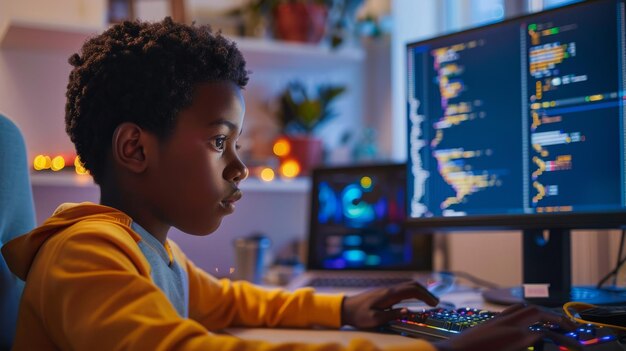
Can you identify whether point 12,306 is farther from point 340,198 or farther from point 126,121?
point 340,198

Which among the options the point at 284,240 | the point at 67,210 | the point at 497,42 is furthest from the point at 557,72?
the point at 284,240

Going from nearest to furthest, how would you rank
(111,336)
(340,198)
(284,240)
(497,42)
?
(111,336), (497,42), (340,198), (284,240)

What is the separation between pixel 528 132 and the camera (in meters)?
A: 1.14

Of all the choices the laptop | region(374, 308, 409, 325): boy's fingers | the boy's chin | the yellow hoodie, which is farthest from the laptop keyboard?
the yellow hoodie

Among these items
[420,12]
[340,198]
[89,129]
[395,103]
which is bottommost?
[340,198]

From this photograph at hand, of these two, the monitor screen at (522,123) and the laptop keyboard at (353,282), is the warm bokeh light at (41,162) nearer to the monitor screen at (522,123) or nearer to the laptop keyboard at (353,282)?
the laptop keyboard at (353,282)

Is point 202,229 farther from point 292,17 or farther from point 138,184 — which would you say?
point 292,17

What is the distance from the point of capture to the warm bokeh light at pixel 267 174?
1925mm

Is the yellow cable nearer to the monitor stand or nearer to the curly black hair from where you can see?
the monitor stand

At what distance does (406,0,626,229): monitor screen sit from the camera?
1052 mm

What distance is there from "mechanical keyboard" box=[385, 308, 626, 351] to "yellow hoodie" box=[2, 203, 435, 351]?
0.78ft

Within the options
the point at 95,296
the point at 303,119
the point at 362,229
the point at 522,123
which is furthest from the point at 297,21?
the point at 95,296

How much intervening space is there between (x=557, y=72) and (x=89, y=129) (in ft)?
2.49

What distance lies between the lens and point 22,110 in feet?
5.02
